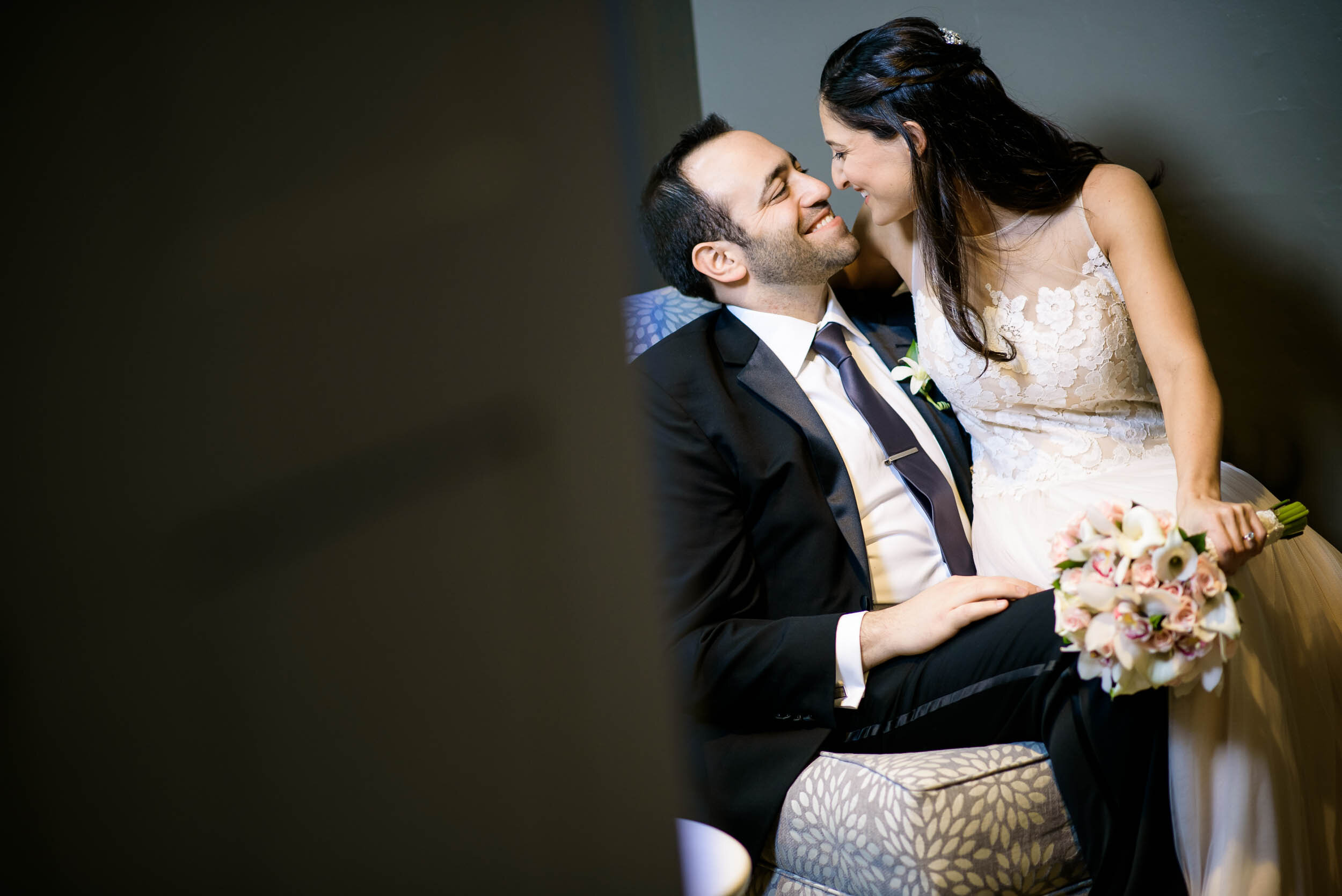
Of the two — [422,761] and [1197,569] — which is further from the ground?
[422,761]

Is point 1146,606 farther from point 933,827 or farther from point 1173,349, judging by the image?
point 1173,349

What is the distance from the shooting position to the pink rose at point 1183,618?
113cm

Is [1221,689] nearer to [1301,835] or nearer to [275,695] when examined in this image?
[1301,835]

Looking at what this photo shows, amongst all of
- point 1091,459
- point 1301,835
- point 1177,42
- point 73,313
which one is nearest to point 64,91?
point 73,313

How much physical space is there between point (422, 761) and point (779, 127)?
8.20ft

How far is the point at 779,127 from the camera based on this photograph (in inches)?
98.7

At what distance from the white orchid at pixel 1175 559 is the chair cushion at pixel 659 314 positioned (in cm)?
120

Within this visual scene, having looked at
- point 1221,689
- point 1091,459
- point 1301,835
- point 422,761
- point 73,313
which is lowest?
point 1301,835

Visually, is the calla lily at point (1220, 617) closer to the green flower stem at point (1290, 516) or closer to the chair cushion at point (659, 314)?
the green flower stem at point (1290, 516)

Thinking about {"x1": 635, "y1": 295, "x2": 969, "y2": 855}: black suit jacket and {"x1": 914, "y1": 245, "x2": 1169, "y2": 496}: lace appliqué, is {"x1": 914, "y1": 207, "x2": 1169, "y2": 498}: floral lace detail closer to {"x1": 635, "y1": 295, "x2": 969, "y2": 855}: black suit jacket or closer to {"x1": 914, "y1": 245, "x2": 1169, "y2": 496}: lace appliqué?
{"x1": 914, "y1": 245, "x2": 1169, "y2": 496}: lace appliqué

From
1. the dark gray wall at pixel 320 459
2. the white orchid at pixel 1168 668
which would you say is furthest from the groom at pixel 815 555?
the dark gray wall at pixel 320 459

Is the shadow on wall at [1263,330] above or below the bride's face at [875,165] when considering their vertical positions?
below

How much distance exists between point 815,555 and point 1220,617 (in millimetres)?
708

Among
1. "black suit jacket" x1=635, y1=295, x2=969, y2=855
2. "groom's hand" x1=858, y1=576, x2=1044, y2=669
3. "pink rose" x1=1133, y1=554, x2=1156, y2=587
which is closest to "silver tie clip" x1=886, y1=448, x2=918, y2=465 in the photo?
"black suit jacket" x1=635, y1=295, x2=969, y2=855
